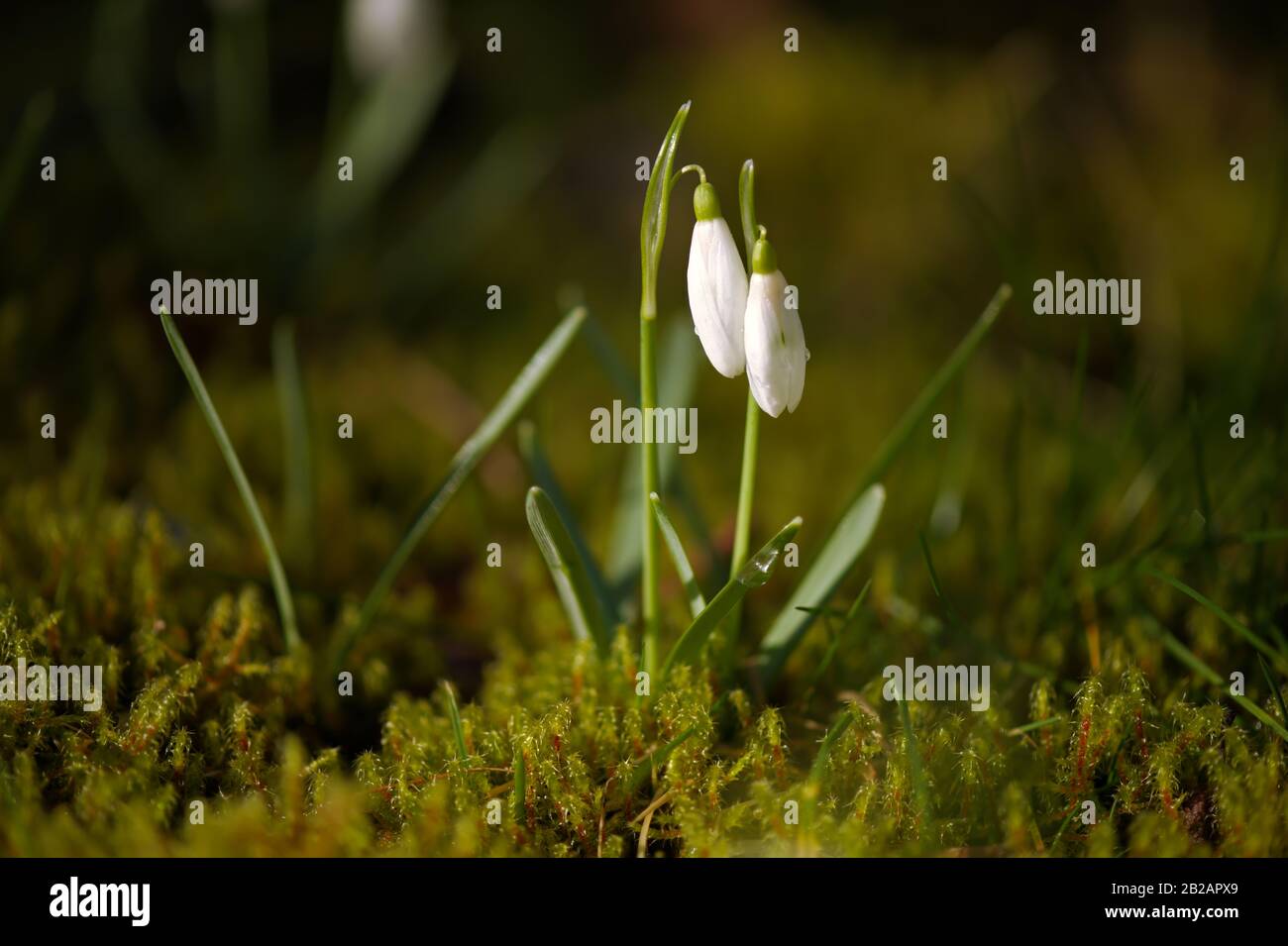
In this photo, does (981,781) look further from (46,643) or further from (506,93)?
(506,93)

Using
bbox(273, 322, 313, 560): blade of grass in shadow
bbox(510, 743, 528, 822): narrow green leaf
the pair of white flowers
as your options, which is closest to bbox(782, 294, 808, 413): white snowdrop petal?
→ the pair of white flowers

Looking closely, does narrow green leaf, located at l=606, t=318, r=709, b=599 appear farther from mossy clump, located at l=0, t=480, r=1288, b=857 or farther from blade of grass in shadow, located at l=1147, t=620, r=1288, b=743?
blade of grass in shadow, located at l=1147, t=620, r=1288, b=743

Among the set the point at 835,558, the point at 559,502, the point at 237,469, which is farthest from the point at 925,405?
the point at 237,469

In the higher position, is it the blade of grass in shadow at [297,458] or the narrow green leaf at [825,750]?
the blade of grass in shadow at [297,458]

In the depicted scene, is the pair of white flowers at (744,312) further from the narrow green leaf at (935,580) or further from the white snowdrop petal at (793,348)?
the narrow green leaf at (935,580)

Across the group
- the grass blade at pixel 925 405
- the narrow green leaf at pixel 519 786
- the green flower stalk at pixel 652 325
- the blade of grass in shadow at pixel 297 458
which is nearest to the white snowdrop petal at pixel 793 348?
the green flower stalk at pixel 652 325

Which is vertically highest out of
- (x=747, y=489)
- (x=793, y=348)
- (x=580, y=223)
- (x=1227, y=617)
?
(x=580, y=223)

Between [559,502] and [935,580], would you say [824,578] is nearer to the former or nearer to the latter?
[935,580]
